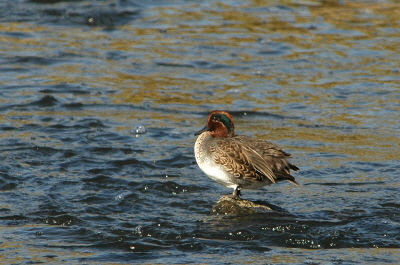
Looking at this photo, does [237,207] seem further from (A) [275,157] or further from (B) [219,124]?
(B) [219,124]

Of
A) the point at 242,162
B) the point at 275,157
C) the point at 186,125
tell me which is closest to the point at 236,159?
the point at 242,162

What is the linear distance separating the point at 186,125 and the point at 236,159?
3037 mm

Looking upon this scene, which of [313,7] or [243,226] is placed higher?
[313,7]

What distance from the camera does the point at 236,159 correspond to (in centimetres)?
718

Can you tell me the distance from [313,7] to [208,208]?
33.6 feet

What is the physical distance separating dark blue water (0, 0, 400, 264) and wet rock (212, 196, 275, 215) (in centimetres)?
11

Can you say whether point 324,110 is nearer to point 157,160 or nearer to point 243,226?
point 157,160

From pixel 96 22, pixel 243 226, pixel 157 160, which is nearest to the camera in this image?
pixel 243 226

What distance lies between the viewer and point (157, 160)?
28.8ft

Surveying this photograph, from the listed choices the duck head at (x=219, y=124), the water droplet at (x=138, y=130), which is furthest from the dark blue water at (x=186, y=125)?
the duck head at (x=219, y=124)

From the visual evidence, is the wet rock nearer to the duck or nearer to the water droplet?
the duck

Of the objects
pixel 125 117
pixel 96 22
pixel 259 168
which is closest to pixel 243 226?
pixel 259 168

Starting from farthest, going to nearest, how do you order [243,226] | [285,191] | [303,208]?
[285,191]
[303,208]
[243,226]

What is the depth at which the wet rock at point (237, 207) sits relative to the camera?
723 centimetres
